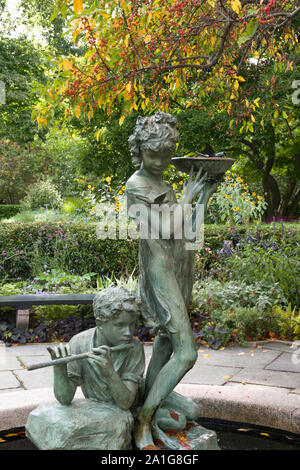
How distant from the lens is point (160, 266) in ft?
8.48

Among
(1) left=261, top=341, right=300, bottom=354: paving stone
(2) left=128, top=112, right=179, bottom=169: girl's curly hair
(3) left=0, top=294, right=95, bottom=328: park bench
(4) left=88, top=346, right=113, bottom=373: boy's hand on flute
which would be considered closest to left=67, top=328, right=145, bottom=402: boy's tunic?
(4) left=88, top=346, right=113, bottom=373: boy's hand on flute

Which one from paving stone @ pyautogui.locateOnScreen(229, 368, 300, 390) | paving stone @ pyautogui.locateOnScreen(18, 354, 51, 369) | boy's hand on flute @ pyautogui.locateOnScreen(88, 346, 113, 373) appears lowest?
paving stone @ pyautogui.locateOnScreen(18, 354, 51, 369)

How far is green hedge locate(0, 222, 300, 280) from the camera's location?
828cm

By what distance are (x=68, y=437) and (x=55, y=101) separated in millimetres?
3563

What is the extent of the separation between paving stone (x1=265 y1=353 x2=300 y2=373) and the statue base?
9.20ft

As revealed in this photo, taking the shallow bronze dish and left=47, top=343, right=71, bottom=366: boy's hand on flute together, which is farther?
the shallow bronze dish

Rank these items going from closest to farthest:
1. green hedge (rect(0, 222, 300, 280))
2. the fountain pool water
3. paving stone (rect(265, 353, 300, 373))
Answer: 1. the fountain pool water
2. paving stone (rect(265, 353, 300, 373))
3. green hedge (rect(0, 222, 300, 280))

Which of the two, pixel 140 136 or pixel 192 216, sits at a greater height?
pixel 140 136

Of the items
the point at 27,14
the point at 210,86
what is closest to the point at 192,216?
the point at 210,86

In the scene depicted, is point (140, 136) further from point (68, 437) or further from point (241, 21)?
point (241, 21)

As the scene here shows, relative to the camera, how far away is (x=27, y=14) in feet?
62.6

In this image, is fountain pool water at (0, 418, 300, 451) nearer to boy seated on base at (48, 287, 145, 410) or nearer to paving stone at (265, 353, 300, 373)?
boy seated on base at (48, 287, 145, 410)

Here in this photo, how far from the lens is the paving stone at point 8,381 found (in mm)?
4406

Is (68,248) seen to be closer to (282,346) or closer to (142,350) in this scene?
(282,346)
